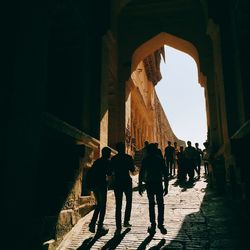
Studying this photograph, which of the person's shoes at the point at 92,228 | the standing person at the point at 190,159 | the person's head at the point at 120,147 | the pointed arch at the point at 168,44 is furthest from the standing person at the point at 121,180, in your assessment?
the pointed arch at the point at 168,44

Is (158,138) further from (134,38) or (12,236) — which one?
(12,236)

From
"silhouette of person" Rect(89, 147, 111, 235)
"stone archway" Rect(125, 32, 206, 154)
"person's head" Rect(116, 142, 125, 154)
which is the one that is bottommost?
"silhouette of person" Rect(89, 147, 111, 235)

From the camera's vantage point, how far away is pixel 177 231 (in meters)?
4.70

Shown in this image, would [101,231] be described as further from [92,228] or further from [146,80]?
[146,80]

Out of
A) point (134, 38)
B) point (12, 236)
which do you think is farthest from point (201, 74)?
point (12, 236)

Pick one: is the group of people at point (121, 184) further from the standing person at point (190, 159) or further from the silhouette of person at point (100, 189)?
the standing person at point (190, 159)

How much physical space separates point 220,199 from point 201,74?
18.2 feet

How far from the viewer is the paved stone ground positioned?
411 cm

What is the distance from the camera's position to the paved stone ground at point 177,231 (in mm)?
4106

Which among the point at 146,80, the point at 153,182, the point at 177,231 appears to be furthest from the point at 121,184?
the point at 146,80

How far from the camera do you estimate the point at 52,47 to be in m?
6.61

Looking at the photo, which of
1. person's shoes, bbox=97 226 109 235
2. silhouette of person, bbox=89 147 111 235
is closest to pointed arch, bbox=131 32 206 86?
silhouette of person, bbox=89 147 111 235

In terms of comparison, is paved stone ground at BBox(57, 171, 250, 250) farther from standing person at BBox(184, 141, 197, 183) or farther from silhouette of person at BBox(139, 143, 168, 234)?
standing person at BBox(184, 141, 197, 183)

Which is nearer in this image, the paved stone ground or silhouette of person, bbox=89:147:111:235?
the paved stone ground
